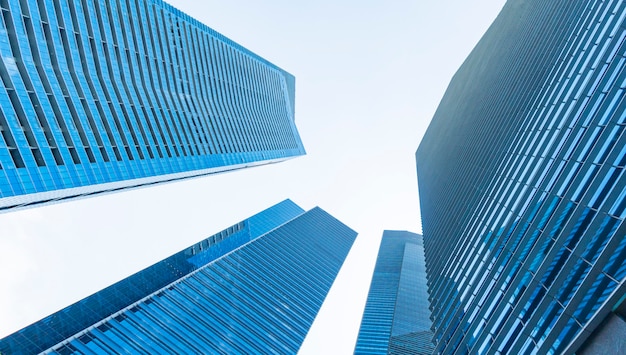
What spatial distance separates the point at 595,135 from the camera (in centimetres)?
3072

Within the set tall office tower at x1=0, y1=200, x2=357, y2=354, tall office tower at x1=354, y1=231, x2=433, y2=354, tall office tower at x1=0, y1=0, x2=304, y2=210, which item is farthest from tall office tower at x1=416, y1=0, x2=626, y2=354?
tall office tower at x1=354, y1=231, x2=433, y2=354

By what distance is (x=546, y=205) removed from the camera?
3594 cm

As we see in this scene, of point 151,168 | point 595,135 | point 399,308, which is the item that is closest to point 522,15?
point 595,135

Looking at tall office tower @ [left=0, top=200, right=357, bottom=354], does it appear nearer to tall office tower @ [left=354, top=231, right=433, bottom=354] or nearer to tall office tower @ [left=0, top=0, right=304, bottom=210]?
→ tall office tower @ [left=354, top=231, right=433, bottom=354]

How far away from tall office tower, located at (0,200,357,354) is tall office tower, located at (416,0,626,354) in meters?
47.4

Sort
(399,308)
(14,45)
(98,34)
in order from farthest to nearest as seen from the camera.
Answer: (399,308) < (98,34) < (14,45)

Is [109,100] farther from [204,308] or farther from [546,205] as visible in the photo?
[546,205]

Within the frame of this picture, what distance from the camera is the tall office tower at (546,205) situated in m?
24.7

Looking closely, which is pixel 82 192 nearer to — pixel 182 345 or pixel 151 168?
pixel 151 168

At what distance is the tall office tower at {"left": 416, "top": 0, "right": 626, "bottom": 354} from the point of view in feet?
81.0

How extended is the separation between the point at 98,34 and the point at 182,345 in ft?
182

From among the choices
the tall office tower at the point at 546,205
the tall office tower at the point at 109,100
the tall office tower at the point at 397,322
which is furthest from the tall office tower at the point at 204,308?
the tall office tower at the point at 546,205

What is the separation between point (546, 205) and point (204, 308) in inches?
3107

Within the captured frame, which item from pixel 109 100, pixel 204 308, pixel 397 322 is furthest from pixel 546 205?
pixel 397 322
